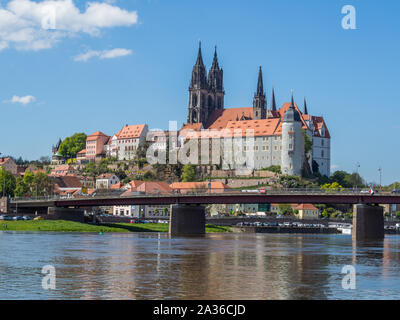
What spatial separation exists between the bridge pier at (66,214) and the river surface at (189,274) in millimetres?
57971

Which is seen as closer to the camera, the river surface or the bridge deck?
the river surface

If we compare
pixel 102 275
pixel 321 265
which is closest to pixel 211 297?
pixel 102 275

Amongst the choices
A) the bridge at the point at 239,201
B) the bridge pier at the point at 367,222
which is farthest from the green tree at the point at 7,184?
the bridge pier at the point at 367,222

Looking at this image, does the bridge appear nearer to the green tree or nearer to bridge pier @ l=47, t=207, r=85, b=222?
bridge pier @ l=47, t=207, r=85, b=222

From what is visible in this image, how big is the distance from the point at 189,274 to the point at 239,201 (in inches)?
2792

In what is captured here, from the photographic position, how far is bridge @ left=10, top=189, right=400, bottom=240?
11594 centimetres

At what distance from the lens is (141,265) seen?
57.7 metres

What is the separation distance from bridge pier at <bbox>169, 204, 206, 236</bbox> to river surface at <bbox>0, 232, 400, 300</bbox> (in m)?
46.6

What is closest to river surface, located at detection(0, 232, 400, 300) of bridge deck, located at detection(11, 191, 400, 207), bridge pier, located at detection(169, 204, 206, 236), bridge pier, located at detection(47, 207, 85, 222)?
bridge deck, located at detection(11, 191, 400, 207)

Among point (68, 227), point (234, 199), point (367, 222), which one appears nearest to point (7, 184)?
point (68, 227)

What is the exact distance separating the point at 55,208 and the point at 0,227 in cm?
1815

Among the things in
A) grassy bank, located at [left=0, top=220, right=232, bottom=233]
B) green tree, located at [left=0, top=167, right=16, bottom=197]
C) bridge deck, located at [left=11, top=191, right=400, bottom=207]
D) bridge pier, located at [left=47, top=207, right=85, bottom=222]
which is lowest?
grassy bank, located at [left=0, top=220, right=232, bottom=233]

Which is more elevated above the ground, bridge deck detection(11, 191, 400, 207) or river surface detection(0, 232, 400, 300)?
bridge deck detection(11, 191, 400, 207)

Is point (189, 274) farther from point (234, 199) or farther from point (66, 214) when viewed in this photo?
point (66, 214)
